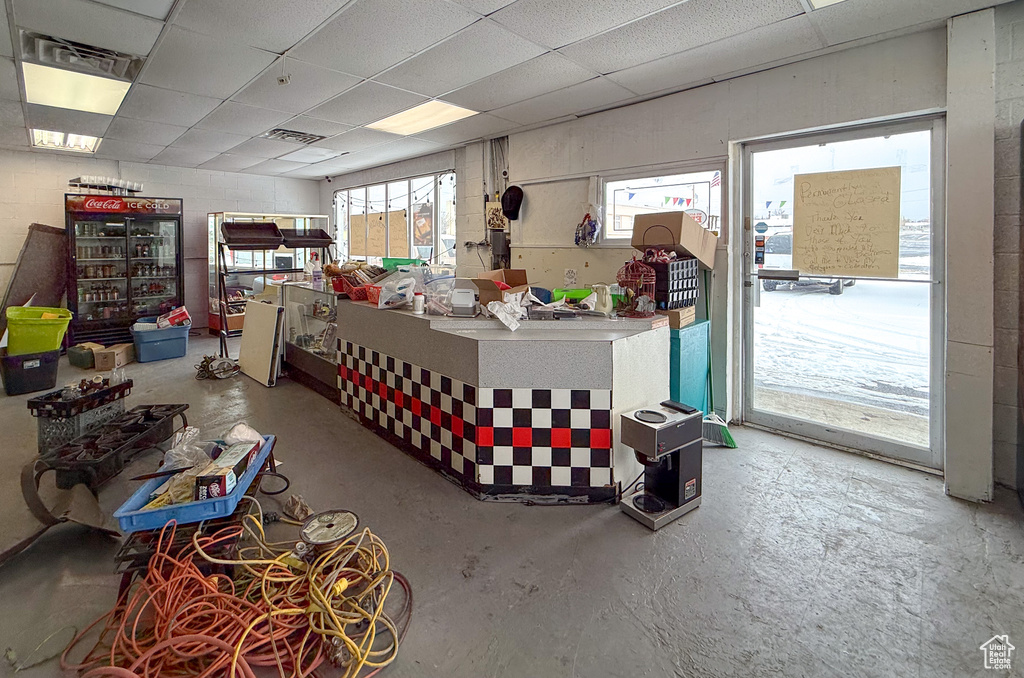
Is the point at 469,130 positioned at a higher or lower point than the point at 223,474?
higher

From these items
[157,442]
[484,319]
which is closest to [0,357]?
[157,442]

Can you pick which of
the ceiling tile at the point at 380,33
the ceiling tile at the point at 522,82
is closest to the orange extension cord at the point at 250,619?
the ceiling tile at the point at 380,33

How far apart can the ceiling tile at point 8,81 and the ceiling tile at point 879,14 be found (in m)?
5.12

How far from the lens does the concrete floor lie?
172 centimetres

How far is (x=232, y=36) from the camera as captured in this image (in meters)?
3.06

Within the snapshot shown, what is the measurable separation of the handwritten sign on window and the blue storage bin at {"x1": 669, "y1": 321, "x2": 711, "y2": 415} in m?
0.87

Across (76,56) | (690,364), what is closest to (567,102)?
(690,364)

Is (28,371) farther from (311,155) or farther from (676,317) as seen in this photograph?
(676,317)

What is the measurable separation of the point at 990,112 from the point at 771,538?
2529mm

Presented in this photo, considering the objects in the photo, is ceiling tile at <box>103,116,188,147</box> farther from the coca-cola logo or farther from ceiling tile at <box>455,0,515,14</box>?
ceiling tile at <box>455,0,515,14</box>

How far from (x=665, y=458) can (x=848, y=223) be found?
2.14m

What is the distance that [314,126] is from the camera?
5.31 m

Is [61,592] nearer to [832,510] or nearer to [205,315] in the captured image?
[832,510]

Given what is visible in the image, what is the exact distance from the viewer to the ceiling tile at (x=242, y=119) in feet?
15.2
